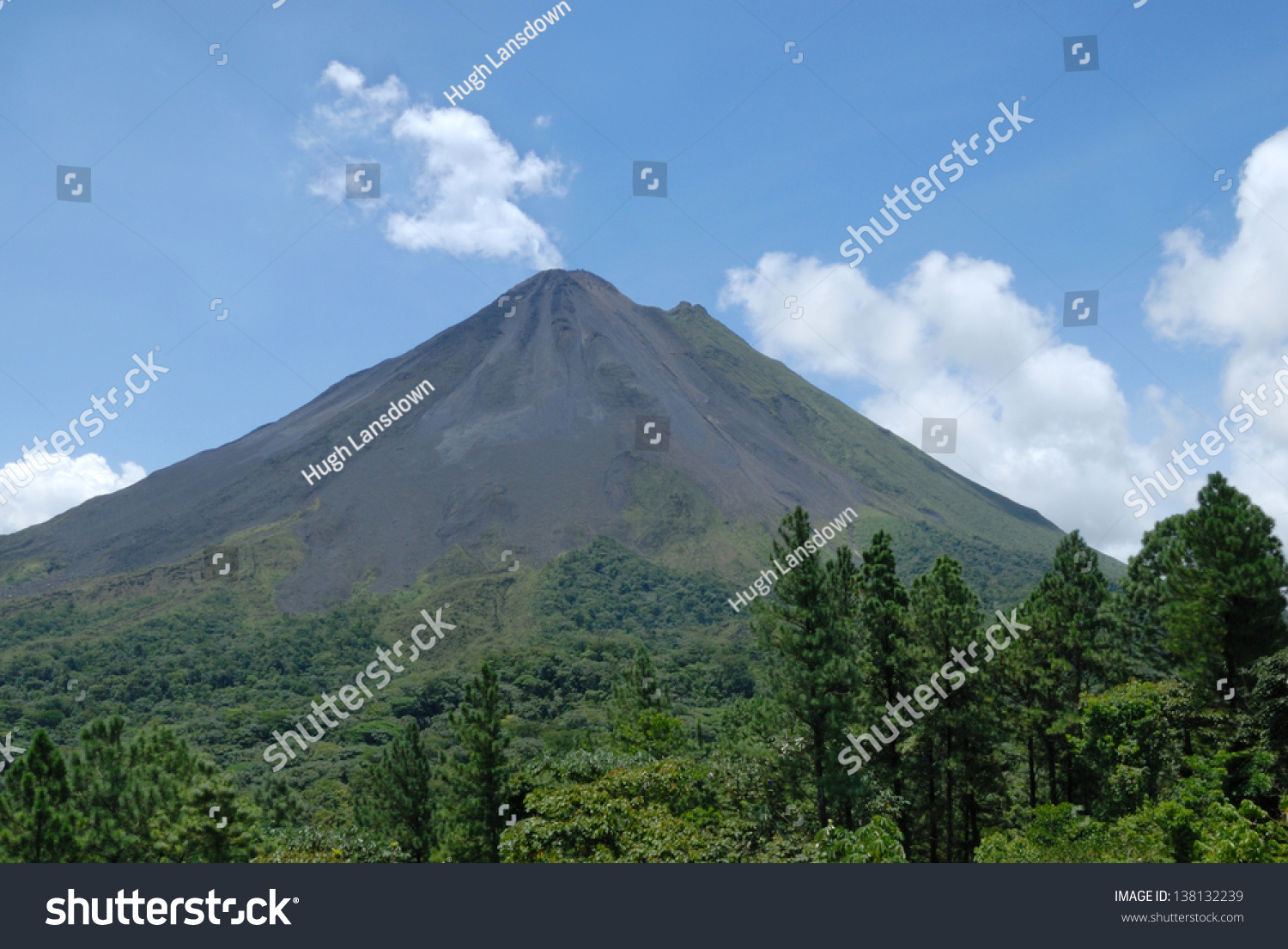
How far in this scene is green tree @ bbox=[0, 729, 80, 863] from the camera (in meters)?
19.9

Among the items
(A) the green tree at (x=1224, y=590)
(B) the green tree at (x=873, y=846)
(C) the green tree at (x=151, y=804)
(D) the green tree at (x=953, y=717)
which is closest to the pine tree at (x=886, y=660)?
(D) the green tree at (x=953, y=717)

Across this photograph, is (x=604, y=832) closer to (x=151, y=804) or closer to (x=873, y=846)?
(x=873, y=846)

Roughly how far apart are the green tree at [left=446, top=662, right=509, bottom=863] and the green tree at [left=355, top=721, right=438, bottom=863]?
5007 mm

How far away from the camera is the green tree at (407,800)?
34.4 m

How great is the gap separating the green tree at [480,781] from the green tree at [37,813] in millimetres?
11801

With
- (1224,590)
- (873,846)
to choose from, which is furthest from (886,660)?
(873,846)

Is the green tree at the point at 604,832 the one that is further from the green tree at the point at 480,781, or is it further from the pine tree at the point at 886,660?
the green tree at the point at 480,781

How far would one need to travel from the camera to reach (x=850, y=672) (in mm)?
22422

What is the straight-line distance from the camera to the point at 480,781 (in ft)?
97.5

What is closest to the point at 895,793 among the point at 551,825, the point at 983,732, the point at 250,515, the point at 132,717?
the point at 983,732

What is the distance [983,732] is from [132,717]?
91271 millimetres

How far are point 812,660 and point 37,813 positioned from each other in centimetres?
1932

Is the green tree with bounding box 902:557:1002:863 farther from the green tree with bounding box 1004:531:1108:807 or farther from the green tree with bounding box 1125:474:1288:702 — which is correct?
the green tree with bounding box 1125:474:1288:702

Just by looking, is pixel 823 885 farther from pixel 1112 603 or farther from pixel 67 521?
pixel 67 521
